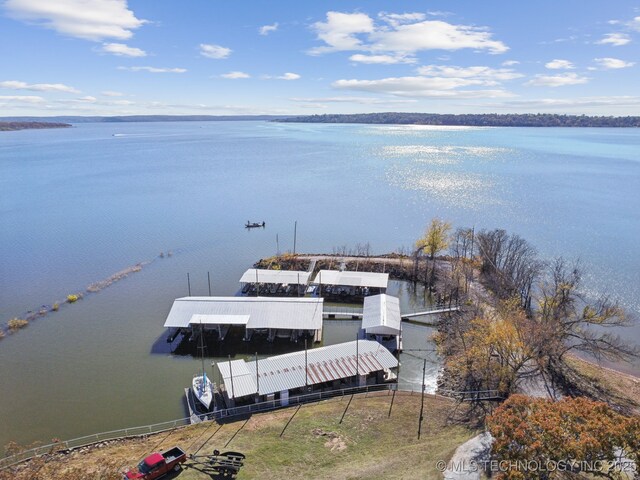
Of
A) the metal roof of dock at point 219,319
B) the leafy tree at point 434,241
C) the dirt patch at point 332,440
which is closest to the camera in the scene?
the dirt patch at point 332,440

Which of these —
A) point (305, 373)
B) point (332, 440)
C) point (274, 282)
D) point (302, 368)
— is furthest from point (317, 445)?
point (274, 282)

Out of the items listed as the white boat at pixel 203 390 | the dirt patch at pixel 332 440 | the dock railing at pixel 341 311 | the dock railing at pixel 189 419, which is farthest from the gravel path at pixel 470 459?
the dock railing at pixel 341 311

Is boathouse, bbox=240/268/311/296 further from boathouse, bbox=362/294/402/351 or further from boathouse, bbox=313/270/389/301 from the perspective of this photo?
boathouse, bbox=362/294/402/351

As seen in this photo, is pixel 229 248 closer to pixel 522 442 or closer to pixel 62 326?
pixel 62 326

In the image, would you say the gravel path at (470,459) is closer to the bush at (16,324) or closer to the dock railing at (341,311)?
the dock railing at (341,311)

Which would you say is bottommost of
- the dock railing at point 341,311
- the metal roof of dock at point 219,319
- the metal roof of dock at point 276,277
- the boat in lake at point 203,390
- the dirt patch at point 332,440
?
the dock railing at point 341,311

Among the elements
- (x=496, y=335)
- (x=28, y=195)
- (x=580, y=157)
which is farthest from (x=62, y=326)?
(x=580, y=157)
